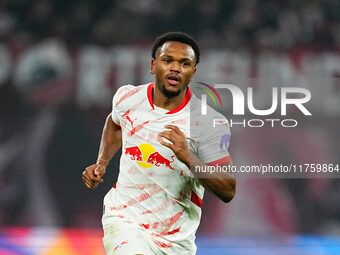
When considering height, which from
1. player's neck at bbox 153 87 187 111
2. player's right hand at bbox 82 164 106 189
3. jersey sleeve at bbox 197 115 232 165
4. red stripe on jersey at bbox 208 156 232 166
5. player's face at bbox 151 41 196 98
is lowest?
player's right hand at bbox 82 164 106 189

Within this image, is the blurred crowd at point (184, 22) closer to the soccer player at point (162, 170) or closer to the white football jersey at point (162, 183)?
the soccer player at point (162, 170)

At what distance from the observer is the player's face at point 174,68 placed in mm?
3334

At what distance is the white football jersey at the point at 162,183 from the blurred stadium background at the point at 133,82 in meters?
2.89

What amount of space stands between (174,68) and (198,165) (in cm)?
61

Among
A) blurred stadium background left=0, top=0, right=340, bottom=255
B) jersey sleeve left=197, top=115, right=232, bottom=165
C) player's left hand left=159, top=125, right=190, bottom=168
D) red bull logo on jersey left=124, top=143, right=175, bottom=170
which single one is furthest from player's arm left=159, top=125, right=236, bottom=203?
blurred stadium background left=0, top=0, right=340, bottom=255

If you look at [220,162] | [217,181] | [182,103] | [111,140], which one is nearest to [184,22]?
[111,140]

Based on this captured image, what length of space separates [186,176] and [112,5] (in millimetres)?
3594

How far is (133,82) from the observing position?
6324 millimetres

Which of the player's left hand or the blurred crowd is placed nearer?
the player's left hand

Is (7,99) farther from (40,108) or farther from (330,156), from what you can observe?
(330,156)

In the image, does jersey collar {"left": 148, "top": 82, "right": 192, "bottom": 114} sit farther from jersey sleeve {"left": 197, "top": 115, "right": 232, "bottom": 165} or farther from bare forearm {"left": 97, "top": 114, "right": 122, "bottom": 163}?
bare forearm {"left": 97, "top": 114, "right": 122, "bottom": 163}

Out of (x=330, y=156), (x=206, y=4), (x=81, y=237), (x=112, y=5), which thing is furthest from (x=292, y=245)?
(x=112, y=5)

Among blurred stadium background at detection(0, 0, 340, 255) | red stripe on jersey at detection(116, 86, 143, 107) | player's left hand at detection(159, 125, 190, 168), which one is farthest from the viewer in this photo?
blurred stadium background at detection(0, 0, 340, 255)

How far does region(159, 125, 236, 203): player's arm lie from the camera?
2931 millimetres
